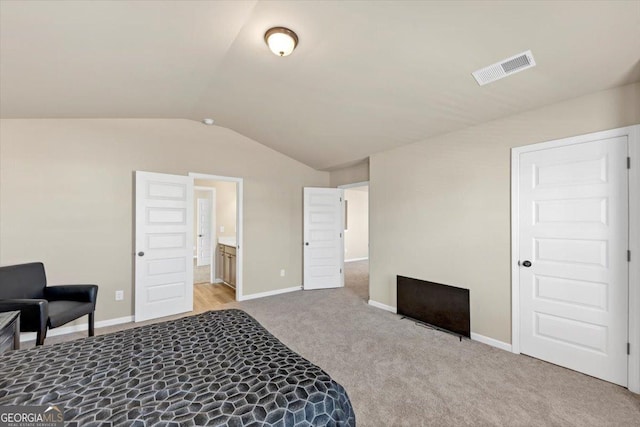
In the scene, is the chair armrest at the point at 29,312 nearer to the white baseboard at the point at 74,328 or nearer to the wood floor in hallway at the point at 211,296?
the white baseboard at the point at 74,328

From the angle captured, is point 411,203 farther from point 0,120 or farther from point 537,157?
point 0,120

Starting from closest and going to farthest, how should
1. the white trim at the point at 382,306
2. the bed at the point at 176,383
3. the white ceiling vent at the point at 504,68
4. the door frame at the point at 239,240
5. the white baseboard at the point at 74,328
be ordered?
the bed at the point at 176,383 < the white ceiling vent at the point at 504,68 < the white baseboard at the point at 74,328 < the white trim at the point at 382,306 < the door frame at the point at 239,240

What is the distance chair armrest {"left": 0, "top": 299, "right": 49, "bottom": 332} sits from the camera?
2.34m

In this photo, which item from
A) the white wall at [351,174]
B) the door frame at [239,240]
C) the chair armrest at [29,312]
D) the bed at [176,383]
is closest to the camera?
the bed at [176,383]

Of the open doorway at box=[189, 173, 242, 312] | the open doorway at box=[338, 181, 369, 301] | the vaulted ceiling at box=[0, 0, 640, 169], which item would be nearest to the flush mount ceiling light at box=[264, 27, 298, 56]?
the vaulted ceiling at box=[0, 0, 640, 169]

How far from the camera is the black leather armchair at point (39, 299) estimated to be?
2.36m

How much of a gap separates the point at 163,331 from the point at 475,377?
2.48 metres

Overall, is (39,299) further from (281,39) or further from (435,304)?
(435,304)

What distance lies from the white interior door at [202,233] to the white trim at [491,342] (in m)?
6.37

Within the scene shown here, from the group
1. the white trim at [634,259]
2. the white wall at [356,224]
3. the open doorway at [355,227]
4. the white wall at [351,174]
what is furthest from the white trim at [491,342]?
the white wall at [356,224]

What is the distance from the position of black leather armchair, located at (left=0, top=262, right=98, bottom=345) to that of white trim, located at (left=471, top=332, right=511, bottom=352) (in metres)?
4.21

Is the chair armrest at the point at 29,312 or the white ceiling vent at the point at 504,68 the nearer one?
the white ceiling vent at the point at 504,68

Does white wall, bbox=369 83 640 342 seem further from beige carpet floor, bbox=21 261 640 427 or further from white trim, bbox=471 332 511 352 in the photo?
beige carpet floor, bbox=21 261 640 427

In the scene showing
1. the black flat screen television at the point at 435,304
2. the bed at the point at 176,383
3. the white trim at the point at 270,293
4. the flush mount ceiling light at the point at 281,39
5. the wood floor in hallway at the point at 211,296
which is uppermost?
the flush mount ceiling light at the point at 281,39
